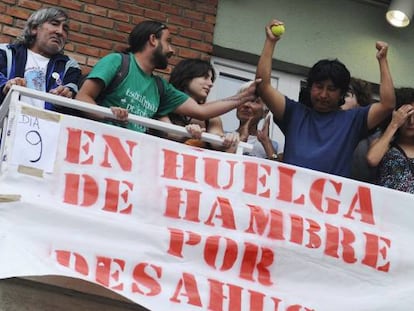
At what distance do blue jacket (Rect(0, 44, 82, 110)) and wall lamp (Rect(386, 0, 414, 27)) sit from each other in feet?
10.0

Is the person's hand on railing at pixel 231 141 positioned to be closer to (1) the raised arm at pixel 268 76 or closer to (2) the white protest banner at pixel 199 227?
(2) the white protest banner at pixel 199 227

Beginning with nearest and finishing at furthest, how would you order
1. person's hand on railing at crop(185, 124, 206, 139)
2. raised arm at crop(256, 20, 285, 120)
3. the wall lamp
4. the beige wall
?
person's hand on railing at crop(185, 124, 206, 139) → raised arm at crop(256, 20, 285, 120) → the wall lamp → the beige wall

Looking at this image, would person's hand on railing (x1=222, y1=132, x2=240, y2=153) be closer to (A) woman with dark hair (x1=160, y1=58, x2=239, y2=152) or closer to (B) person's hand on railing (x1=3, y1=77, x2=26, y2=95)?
(A) woman with dark hair (x1=160, y1=58, x2=239, y2=152)

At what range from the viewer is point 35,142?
16.5ft

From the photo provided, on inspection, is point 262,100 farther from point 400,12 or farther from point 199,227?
point 400,12

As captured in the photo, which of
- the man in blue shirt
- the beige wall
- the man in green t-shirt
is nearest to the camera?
the man in green t-shirt

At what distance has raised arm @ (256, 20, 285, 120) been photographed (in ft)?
19.2

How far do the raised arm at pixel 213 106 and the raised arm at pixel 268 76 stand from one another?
5 centimetres

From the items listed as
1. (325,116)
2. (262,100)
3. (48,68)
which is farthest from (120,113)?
(325,116)

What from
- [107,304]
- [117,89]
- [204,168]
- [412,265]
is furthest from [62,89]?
[412,265]

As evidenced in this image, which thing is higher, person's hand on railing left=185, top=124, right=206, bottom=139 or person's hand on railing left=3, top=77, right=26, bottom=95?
person's hand on railing left=3, top=77, right=26, bottom=95

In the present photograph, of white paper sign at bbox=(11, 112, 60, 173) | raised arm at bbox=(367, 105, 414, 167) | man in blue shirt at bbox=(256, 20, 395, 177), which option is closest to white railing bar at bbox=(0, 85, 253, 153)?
white paper sign at bbox=(11, 112, 60, 173)

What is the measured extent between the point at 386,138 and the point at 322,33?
2.29m

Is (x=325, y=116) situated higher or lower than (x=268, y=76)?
lower
